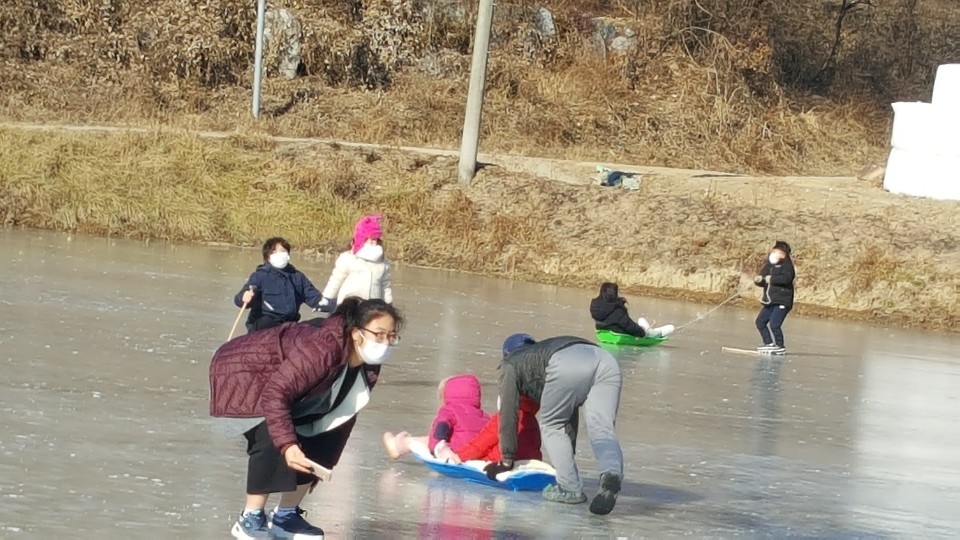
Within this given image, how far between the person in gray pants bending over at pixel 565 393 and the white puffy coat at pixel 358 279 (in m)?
3.99

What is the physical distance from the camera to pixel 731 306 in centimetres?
2262

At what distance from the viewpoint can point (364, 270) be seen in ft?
39.6

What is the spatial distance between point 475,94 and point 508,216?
249 centimetres

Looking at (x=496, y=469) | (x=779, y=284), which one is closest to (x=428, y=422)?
(x=496, y=469)

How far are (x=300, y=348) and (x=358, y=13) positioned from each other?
3409cm

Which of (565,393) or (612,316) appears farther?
(612,316)

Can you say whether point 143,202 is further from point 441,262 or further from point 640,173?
point 640,173

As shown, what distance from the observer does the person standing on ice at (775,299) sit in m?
17.0

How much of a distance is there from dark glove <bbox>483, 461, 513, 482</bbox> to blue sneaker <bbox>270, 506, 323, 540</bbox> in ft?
6.09

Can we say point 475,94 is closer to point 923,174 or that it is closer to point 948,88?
point 923,174

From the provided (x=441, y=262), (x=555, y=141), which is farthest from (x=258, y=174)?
(x=555, y=141)

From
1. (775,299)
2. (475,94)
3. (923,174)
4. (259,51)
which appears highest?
(259,51)

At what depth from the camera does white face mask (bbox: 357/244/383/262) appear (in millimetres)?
12117

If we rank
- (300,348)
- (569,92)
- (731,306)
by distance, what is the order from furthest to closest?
(569,92) → (731,306) → (300,348)
